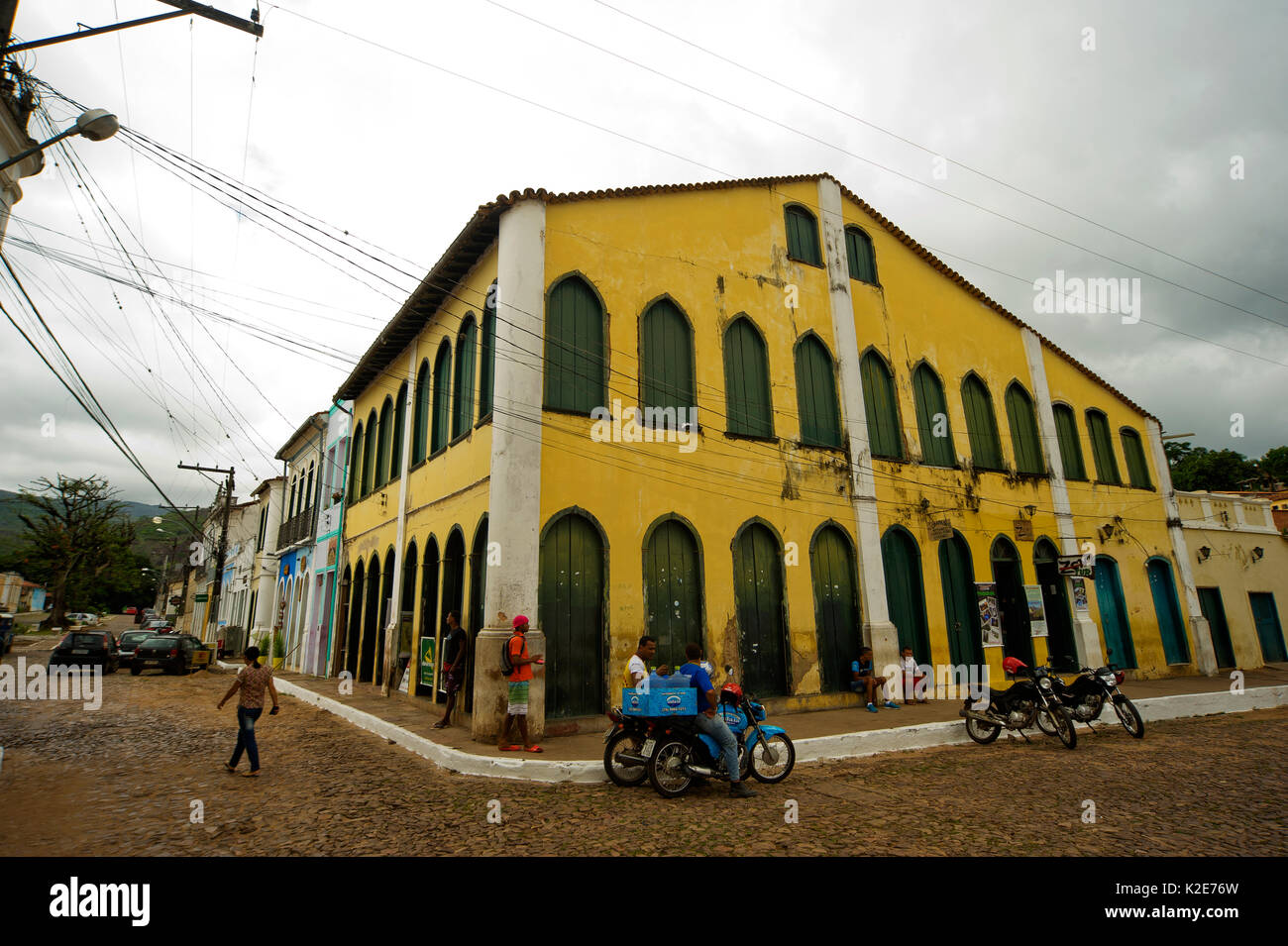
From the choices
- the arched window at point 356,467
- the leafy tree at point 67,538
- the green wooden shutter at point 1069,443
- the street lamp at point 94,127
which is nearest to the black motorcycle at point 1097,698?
the green wooden shutter at point 1069,443

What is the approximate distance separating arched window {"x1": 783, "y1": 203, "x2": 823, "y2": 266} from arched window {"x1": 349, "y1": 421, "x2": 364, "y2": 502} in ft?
43.9

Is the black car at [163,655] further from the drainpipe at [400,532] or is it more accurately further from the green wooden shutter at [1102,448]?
the green wooden shutter at [1102,448]

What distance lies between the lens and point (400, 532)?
1451 centimetres

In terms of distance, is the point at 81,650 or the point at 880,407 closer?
the point at 880,407

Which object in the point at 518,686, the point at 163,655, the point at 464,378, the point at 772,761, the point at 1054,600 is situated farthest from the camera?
the point at 163,655

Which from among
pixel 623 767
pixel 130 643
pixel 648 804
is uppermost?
pixel 130 643

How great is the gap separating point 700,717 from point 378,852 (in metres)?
3.22

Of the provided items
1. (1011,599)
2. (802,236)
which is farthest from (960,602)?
(802,236)

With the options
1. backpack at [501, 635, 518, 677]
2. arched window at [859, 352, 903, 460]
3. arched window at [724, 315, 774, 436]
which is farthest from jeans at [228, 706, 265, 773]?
arched window at [859, 352, 903, 460]

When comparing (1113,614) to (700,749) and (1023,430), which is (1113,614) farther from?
(700,749)

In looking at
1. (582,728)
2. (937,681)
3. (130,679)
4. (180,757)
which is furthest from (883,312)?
(130,679)

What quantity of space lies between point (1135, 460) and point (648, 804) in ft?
63.5

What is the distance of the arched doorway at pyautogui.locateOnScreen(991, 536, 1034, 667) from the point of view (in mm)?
14930

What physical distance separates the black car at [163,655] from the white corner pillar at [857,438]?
23525 mm
